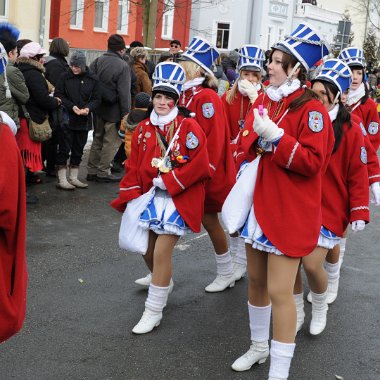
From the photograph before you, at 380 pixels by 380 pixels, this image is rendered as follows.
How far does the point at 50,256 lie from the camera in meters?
6.93

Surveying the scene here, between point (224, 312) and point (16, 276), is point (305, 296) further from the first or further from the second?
point (16, 276)

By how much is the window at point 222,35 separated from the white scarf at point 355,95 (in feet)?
143

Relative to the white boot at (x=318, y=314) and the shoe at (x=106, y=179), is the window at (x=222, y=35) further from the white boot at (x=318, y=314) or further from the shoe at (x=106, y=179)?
the white boot at (x=318, y=314)

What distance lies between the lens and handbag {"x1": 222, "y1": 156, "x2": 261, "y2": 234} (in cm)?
436

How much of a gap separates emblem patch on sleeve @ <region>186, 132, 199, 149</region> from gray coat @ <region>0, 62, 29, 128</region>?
3.68 m

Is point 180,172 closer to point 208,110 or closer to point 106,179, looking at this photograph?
point 208,110

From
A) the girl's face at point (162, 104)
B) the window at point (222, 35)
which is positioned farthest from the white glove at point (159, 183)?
the window at point (222, 35)

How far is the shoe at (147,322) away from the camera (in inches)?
204

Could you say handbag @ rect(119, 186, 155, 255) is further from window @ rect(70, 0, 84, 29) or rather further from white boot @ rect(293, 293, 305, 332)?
window @ rect(70, 0, 84, 29)

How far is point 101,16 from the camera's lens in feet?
115

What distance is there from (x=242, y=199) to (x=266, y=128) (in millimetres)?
575

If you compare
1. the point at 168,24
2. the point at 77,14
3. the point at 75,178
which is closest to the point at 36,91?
the point at 75,178

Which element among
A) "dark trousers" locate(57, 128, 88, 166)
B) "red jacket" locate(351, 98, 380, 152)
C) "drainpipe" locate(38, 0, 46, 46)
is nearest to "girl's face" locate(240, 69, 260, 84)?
"red jacket" locate(351, 98, 380, 152)

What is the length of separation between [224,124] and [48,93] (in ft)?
12.7
